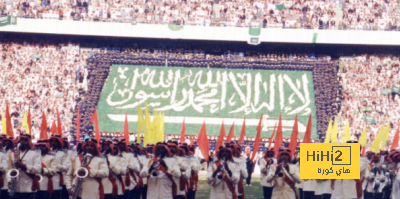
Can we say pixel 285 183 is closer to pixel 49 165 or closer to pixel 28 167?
pixel 49 165

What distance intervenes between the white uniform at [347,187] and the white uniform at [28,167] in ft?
18.9

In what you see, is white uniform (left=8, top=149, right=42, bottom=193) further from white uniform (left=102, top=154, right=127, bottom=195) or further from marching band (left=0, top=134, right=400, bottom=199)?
white uniform (left=102, top=154, right=127, bottom=195)

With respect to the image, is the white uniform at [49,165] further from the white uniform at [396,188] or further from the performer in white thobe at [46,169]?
the white uniform at [396,188]

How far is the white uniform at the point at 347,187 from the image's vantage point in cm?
1505

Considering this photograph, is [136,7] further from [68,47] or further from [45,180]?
[45,180]

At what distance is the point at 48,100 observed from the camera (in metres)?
37.0

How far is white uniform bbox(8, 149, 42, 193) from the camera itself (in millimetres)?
13205

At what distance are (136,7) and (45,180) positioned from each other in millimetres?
27179

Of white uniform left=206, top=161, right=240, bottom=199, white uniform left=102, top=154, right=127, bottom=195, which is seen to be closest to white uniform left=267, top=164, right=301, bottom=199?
white uniform left=206, top=161, right=240, bottom=199

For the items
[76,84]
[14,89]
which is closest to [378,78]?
[76,84]

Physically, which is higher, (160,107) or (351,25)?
(351,25)

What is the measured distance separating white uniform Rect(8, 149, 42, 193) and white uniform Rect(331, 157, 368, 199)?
5751mm

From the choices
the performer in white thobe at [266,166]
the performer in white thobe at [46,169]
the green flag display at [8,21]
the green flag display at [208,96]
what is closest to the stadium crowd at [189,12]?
the green flag display at [8,21]

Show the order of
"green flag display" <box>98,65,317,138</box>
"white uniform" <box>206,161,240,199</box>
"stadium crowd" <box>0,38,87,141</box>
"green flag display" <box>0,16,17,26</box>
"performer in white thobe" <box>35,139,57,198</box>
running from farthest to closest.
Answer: "green flag display" <box>0,16,17,26</box> < "stadium crowd" <box>0,38,87,141</box> < "green flag display" <box>98,65,317,138</box> < "performer in white thobe" <box>35,139,57,198</box> < "white uniform" <box>206,161,240,199</box>
